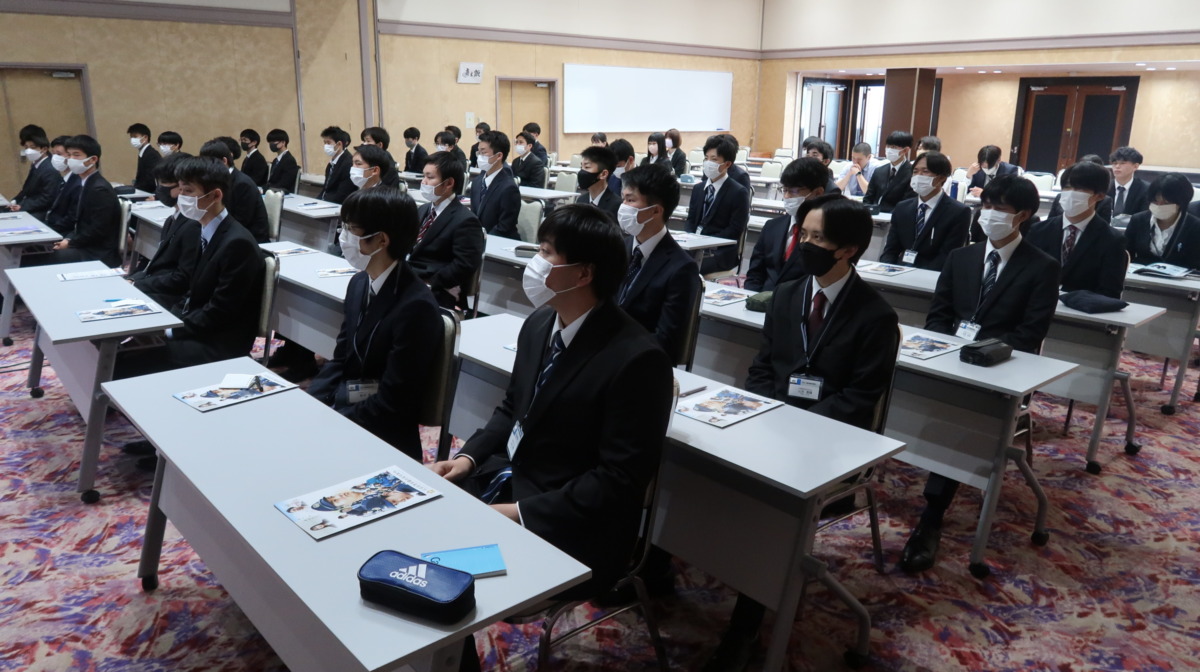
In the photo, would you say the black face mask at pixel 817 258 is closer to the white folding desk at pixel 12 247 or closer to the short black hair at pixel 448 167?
the short black hair at pixel 448 167

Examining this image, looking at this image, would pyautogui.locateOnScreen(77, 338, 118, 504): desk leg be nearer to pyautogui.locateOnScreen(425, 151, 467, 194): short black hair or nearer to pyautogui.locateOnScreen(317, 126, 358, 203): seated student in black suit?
pyautogui.locateOnScreen(425, 151, 467, 194): short black hair

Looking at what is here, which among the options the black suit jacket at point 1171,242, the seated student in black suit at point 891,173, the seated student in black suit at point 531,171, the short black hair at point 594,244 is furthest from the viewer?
the seated student in black suit at point 531,171

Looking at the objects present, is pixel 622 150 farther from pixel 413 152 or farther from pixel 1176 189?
pixel 413 152

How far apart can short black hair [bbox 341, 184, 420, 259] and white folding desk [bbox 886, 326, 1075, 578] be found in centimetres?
185

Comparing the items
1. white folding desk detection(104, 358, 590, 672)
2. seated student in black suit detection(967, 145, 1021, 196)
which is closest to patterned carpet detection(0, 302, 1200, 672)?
white folding desk detection(104, 358, 590, 672)

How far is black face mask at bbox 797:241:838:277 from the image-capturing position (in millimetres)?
2799

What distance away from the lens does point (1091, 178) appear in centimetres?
416

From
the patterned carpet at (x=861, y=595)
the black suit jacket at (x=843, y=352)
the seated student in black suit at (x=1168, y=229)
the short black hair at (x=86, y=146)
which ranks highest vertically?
the short black hair at (x=86, y=146)

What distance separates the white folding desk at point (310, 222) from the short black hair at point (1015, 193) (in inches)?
189

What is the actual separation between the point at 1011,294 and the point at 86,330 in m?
3.82

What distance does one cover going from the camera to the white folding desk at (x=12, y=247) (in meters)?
5.32

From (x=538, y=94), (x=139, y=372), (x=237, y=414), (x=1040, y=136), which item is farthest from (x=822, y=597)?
(x=1040, y=136)

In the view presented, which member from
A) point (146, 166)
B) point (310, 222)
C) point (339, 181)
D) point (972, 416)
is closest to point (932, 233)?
point (972, 416)

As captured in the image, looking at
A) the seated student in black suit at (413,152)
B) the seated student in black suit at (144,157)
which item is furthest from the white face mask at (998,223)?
the seated student in black suit at (144,157)
